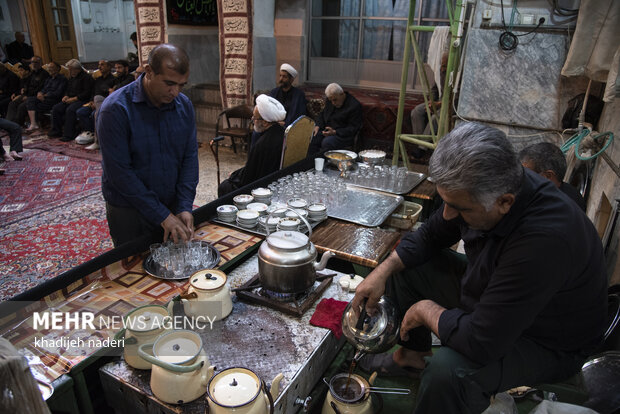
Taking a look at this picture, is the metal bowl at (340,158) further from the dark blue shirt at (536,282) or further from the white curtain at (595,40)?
the dark blue shirt at (536,282)

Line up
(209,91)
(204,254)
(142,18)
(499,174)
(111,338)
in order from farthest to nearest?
(209,91) → (142,18) → (204,254) → (111,338) → (499,174)

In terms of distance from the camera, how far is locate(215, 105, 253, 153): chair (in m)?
5.88

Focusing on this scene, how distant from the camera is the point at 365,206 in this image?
306 cm

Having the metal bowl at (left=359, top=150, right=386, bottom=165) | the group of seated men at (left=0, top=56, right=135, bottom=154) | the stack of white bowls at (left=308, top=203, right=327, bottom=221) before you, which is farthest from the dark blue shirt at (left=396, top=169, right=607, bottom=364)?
the group of seated men at (left=0, top=56, right=135, bottom=154)

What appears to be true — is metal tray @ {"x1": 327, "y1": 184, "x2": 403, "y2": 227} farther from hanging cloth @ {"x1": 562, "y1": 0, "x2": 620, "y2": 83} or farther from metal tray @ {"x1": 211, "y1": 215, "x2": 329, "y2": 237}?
hanging cloth @ {"x1": 562, "y1": 0, "x2": 620, "y2": 83}

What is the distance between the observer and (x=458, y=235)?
1.94 meters

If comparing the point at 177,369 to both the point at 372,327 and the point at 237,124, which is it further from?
the point at 237,124

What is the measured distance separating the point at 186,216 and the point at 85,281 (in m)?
0.64

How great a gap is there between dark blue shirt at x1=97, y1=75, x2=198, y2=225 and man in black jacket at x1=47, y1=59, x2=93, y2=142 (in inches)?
244

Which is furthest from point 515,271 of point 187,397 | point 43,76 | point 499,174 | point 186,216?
point 43,76

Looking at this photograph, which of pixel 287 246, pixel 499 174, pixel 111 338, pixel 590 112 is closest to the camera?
pixel 499 174

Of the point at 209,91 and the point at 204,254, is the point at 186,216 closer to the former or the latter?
the point at 204,254

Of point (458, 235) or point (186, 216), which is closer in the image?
point (458, 235)

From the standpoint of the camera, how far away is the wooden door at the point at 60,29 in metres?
10.0
